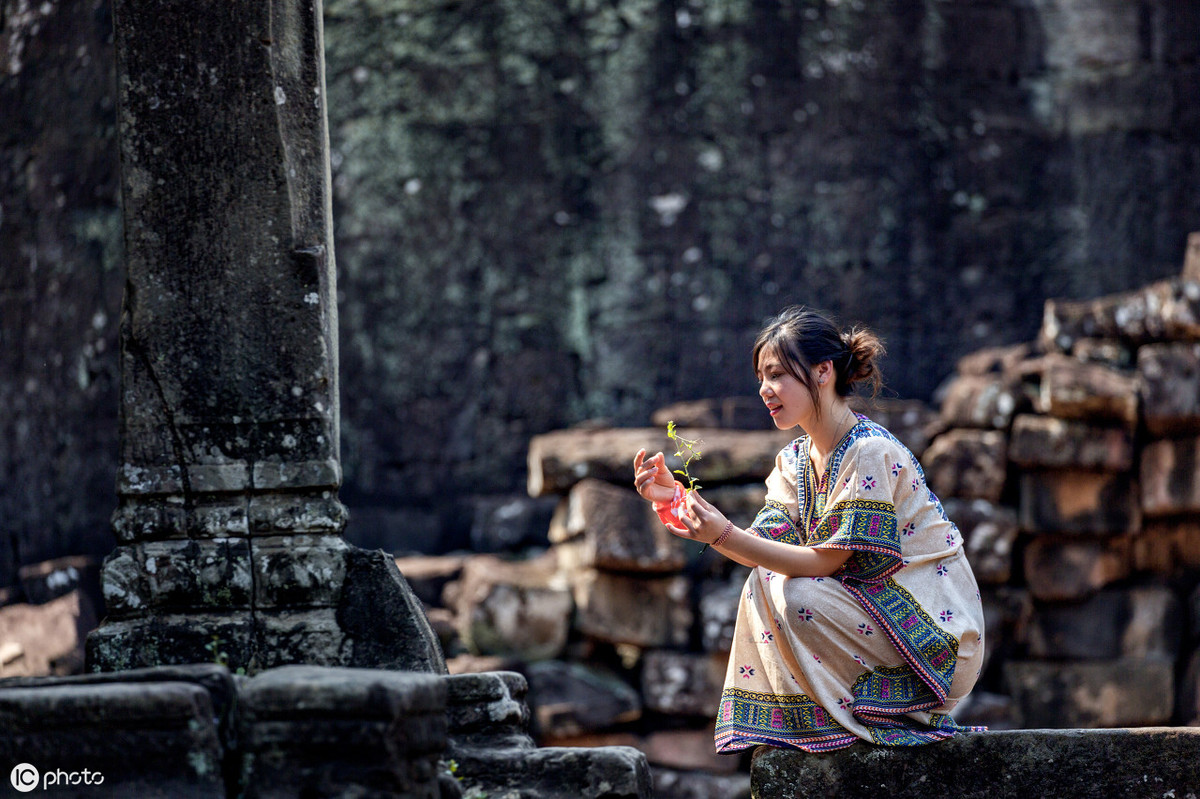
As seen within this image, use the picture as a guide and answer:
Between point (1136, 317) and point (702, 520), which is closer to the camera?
point (702, 520)

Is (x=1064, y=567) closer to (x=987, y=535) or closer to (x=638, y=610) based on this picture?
(x=987, y=535)

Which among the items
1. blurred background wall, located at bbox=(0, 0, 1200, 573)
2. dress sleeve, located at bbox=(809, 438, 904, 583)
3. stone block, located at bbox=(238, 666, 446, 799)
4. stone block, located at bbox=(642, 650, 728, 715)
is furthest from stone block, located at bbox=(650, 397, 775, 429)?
stone block, located at bbox=(238, 666, 446, 799)

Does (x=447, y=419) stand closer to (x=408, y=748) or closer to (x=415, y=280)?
(x=415, y=280)

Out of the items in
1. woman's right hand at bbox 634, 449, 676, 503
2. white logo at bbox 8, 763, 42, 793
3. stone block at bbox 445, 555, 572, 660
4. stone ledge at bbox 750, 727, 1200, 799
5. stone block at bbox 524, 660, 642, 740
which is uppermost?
woman's right hand at bbox 634, 449, 676, 503

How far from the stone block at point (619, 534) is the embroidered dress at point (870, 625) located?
2.71 m

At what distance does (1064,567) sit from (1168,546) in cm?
58

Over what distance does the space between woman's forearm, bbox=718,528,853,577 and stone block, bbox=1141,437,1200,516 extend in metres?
3.77

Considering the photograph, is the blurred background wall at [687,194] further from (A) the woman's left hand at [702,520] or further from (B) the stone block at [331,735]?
(B) the stone block at [331,735]

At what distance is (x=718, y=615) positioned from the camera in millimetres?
5207

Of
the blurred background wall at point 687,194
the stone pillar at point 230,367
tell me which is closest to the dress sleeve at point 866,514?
the stone pillar at point 230,367

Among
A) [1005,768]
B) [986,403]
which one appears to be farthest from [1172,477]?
[1005,768]

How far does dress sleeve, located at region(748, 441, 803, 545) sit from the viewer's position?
2.60 m

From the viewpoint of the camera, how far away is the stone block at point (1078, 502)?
219 inches

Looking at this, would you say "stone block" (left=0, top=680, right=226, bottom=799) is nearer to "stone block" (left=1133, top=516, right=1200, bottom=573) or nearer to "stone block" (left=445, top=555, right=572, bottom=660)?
"stone block" (left=445, top=555, right=572, bottom=660)
